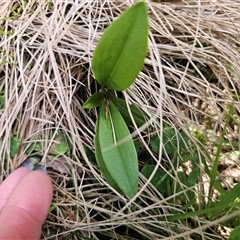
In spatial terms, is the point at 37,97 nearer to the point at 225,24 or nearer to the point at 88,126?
the point at 88,126

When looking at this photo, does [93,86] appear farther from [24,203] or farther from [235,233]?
[235,233]

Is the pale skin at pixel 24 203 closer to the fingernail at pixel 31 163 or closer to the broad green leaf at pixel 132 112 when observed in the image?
the fingernail at pixel 31 163

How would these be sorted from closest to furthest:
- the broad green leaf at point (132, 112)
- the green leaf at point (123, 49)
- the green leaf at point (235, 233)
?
the green leaf at point (123, 49), the green leaf at point (235, 233), the broad green leaf at point (132, 112)

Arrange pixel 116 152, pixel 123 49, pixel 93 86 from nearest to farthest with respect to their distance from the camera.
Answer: pixel 123 49
pixel 116 152
pixel 93 86

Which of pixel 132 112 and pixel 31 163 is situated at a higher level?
pixel 132 112

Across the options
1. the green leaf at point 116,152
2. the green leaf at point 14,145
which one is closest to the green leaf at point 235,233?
the green leaf at point 116,152

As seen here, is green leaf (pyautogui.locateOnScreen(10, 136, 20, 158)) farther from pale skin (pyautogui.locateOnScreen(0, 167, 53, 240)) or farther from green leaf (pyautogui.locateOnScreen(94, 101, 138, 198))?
green leaf (pyautogui.locateOnScreen(94, 101, 138, 198))

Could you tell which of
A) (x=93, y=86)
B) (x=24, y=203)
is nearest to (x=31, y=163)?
(x=24, y=203)
